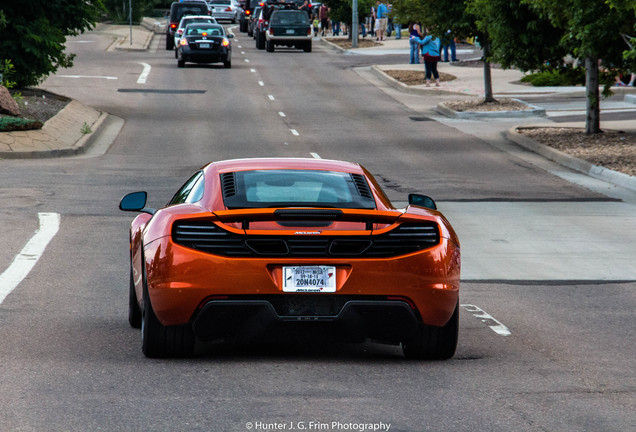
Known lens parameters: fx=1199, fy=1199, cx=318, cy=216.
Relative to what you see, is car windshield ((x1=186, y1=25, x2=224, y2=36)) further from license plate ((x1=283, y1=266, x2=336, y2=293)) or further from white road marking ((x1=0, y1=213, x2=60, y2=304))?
license plate ((x1=283, y1=266, x2=336, y2=293))

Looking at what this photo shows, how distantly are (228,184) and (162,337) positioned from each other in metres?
1.11

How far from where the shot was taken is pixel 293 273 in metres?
7.23

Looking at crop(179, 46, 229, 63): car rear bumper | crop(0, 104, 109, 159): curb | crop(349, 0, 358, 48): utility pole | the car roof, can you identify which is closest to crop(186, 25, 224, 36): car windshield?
crop(179, 46, 229, 63): car rear bumper

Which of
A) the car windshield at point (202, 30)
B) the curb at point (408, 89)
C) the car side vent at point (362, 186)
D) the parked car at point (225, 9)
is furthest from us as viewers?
the parked car at point (225, 9)

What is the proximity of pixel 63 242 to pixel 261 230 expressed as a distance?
288 inches

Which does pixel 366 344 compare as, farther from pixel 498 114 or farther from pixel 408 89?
pixel 408 89

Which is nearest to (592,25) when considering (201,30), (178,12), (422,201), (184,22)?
(422,201)

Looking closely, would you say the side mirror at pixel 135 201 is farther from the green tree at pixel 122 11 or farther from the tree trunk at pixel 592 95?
the green tree at pixel 122 11

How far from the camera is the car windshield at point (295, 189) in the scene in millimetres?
7719

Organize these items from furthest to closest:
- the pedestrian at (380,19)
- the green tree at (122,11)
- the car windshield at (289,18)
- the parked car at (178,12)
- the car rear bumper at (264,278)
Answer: the green tree at (122,11) → the pedestrian at (380,19) → the parked car at (178,12) → the car windshield at (289,18) → the car rear bumper at (264,278)

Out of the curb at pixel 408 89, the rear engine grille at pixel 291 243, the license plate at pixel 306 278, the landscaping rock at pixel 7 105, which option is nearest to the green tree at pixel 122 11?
the curb at pixel 408 89

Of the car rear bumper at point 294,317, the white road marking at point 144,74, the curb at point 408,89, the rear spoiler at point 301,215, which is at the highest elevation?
the rear spoiler at point 301,215

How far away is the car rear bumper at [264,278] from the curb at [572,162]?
13838 mm

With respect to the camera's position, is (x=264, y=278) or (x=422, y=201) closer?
(x=264, y=278)
